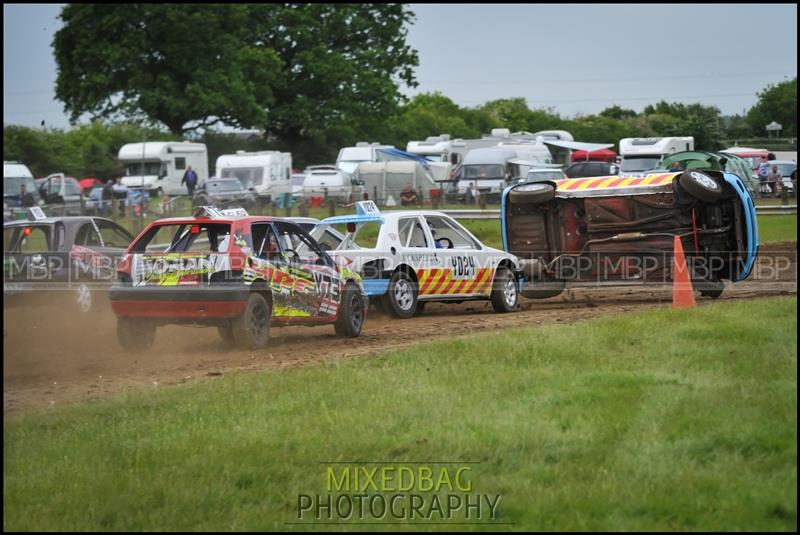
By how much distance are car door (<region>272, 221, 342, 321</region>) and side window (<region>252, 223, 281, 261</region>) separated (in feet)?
0.16

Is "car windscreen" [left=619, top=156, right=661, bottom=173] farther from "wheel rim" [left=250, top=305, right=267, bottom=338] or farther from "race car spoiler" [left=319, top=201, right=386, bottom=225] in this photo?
"wheel rim" [left=250, top=305, right=267, bottom=338]

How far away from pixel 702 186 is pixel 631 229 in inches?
52.2

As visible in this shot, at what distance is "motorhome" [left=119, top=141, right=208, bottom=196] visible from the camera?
161 feet

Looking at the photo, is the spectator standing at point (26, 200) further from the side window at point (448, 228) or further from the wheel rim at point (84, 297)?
the side window at point (448, 228)

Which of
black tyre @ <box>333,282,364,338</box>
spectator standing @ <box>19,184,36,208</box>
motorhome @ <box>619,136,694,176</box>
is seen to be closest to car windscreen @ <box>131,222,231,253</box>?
black tyre @ <box>333,282,364,338</box>

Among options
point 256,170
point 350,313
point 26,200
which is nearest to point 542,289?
point 350,313

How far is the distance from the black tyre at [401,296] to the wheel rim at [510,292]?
1.69m

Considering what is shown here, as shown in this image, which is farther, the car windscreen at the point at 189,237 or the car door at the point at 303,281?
the car door at the point at 303,281

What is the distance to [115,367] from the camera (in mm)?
11727

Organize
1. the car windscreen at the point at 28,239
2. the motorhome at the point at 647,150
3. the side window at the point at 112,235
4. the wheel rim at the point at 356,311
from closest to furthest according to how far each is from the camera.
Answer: the wheel rim at the point at 356,311
the car windscreen at the point at 28,239
the side window at the point at 112,235
the motorhome at the point at 647,150

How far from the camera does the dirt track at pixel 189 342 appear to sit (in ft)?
35.7

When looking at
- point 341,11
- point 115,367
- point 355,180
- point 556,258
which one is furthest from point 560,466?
point 341,11

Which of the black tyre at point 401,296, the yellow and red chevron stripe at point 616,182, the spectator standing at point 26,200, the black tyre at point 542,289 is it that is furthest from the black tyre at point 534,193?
the spectator standing at point 26,200

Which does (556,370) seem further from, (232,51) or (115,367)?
(232,51)
